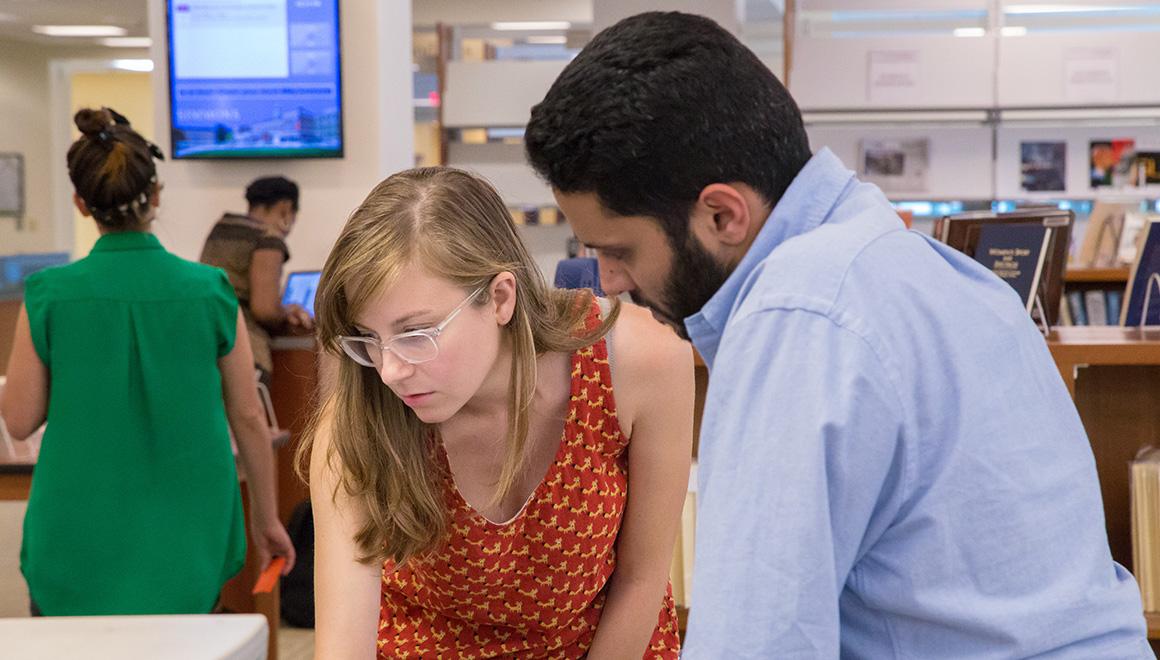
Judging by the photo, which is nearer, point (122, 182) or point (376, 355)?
point (376, 355)

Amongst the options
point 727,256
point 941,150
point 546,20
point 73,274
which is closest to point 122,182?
point 73,274

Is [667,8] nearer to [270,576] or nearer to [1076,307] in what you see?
[1076,307]

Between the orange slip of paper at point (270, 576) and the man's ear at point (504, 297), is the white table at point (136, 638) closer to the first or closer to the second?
the man's ear at point (504, 297)

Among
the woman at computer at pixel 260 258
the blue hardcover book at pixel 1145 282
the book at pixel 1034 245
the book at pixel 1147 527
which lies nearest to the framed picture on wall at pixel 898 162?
the blue hardcover book at pixel 1145 282

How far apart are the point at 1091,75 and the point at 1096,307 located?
2.34m

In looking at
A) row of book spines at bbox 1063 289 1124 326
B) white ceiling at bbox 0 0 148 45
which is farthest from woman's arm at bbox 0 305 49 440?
white ceiling at bbox 0 0 148 45

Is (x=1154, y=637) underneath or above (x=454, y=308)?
underneath

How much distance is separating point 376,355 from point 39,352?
1461 mm

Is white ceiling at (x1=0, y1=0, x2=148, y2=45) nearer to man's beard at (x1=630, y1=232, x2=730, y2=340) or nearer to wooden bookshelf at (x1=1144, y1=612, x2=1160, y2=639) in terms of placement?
wooden bookshelf at (x1=1144, y1=612, x2=1160, y2=639)

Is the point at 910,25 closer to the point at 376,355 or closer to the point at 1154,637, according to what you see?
the point at 1154,637

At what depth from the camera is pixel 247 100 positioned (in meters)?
4.77

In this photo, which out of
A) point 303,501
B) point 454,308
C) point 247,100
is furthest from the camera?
point 247,100

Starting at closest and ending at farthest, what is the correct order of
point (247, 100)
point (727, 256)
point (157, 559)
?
point (727, 256) < point (157, 559) < point (247, 100)

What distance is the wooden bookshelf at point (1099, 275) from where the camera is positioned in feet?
19.3
